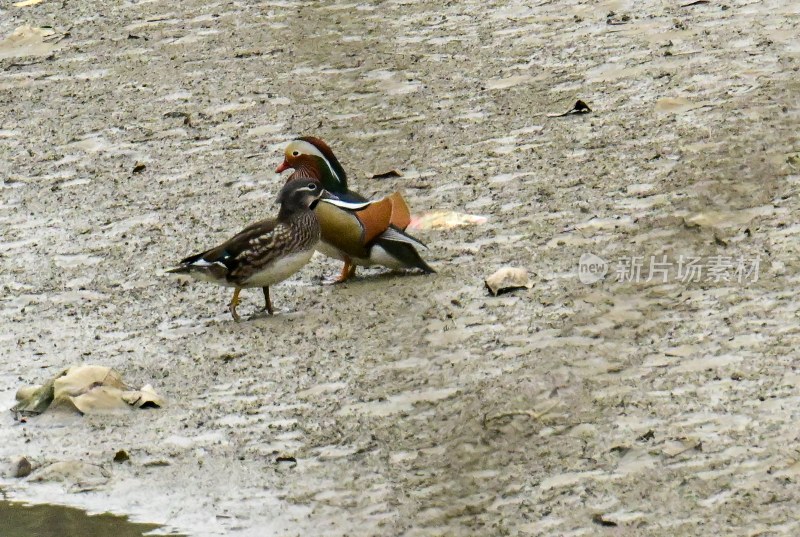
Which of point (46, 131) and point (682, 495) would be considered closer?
point (682, 495)

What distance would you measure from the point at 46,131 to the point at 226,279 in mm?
3301

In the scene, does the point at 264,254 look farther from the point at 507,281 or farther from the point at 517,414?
the point at 517,414

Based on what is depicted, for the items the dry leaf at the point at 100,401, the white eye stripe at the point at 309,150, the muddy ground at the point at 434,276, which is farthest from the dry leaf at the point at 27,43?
the dry leaf at the point at 100,401

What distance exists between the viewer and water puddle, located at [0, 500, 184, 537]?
16.9 feet

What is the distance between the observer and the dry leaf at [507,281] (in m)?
6.48

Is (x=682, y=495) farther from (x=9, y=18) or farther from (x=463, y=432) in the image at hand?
(x=9, y=18)

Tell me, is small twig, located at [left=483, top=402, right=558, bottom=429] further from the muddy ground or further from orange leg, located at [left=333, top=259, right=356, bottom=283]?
orange leg, located at [left=333, top=259, right=356, bottom=283]

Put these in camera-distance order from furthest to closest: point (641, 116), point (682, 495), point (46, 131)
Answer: point (46, 131) → point (641, 116) → point (682, 495)

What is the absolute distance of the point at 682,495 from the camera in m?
4.67

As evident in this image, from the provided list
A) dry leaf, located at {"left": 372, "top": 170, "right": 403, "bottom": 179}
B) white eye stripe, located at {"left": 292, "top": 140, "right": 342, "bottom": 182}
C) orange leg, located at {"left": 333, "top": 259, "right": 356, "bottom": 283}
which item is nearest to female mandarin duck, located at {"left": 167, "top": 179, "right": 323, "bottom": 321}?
orange leg, located at {"left": 333, "top": 259, "right": 356, "bottom": 283}

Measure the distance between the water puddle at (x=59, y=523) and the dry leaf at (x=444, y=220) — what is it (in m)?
2.59

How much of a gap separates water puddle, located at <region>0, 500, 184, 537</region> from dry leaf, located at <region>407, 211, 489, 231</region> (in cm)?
259

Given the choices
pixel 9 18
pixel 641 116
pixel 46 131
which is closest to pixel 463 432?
pixel 641 116

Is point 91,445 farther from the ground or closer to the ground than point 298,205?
closer to the ground
